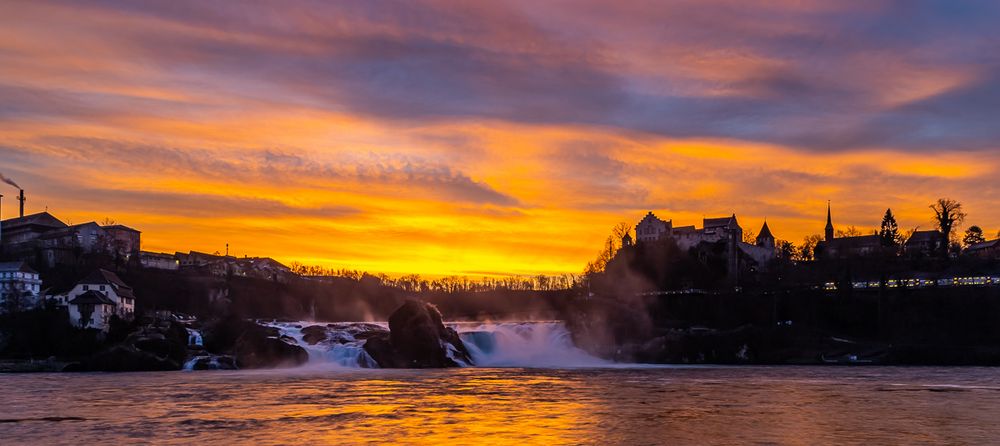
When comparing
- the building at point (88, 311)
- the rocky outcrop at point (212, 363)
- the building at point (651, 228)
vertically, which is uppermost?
the building at point (651, 228)

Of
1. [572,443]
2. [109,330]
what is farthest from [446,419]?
[109,330]

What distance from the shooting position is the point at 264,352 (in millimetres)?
88438

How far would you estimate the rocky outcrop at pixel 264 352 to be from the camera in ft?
289

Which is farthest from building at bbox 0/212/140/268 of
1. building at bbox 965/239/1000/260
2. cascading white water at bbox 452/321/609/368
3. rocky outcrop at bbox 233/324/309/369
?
building at bbox 965/239/1000/260

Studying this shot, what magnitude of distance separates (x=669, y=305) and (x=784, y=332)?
960 inches

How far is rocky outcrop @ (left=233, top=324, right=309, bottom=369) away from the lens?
289ft

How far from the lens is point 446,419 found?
41.4m

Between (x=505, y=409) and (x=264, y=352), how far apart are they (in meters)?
49.0

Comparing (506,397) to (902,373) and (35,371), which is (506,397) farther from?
(35,371)

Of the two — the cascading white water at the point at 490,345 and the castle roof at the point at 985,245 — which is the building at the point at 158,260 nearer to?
the cascading white water at the point at 490,345

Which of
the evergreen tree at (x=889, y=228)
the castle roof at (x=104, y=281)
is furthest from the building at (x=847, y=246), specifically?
the castle roof at (x=104, y=281)

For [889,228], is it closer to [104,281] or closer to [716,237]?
[716,237]

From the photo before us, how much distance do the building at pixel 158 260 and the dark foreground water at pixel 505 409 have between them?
105 meters

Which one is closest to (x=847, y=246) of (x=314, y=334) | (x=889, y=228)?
(x=889, y=228)
